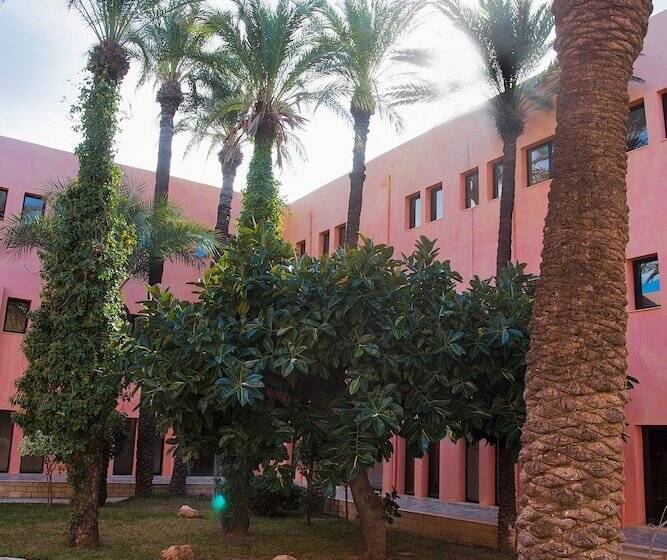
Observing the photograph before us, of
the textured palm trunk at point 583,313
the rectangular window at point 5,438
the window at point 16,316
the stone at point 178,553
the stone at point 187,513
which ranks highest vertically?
the window at point 16,316

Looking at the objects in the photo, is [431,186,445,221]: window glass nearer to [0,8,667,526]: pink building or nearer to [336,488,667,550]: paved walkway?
[0,8,667,526]: pink building

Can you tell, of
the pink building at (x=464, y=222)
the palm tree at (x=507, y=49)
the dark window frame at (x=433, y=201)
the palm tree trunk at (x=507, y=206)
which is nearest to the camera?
the pink building at (x=464, y=222)

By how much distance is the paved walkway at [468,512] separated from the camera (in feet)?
38.7

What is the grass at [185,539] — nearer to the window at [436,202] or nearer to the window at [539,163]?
the window at [539,163]

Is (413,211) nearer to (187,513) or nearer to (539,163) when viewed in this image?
(539,163)

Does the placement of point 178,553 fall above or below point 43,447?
below

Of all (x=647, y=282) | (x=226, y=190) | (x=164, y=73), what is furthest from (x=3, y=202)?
(x=647, y=282)

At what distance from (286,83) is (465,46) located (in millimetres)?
4600

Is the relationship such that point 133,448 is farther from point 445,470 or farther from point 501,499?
point 501,499

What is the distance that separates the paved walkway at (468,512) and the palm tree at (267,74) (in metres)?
7.65

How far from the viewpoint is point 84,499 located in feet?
38.6

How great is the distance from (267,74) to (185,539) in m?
10.7

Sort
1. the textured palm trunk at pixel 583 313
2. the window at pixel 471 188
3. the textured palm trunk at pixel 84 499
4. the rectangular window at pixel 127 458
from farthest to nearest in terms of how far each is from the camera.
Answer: the rectangular window at pixel 127 458
the window at pixel 471 188
the textured palm trunk at pixel 84 499
the textured palm trunk at pixel 583 313

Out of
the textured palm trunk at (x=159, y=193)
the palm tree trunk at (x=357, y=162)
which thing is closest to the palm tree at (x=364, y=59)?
the palm tree trunk at (x=357, y=162)
